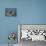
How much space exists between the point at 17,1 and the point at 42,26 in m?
0.99

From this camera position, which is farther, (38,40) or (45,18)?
(45,18)

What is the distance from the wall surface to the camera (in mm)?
3342

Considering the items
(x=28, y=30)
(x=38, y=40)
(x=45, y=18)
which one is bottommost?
(x=38, y=40)

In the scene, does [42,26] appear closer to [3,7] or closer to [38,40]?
[38,40]

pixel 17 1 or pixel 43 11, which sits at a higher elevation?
pixel 17 1

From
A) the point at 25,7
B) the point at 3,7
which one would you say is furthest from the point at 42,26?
the point at 3,7

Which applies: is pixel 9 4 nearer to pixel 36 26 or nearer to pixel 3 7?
pixel 3 7

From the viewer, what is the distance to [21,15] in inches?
133

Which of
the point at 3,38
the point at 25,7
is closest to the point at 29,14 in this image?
the point at 25,7

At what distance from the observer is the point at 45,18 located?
342 centimetres

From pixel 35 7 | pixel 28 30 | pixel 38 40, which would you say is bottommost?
pixel 38 40

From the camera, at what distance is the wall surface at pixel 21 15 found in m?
3.34

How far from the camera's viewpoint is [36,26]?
329cm

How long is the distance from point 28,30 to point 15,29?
1.22 feet
